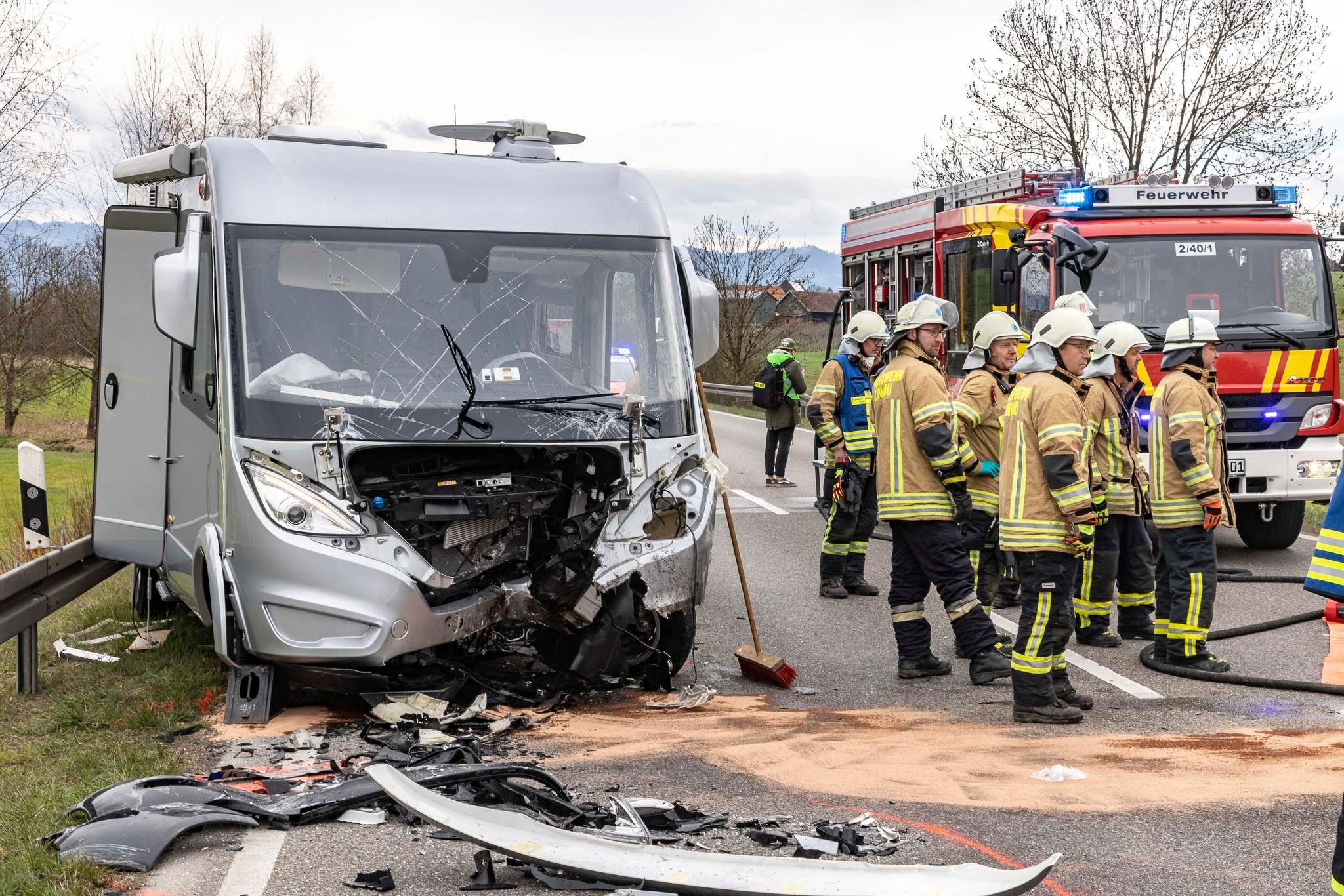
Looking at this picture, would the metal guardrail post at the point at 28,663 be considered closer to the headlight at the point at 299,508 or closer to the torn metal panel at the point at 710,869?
the headlight at the point at 299,508

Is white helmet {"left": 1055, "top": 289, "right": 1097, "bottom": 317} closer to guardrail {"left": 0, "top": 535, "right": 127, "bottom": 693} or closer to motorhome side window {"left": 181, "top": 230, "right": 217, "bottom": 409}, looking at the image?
motorhome side window {"left": 181, "top": 230, "right": 217, "bottom": 409}

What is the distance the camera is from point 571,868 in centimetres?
459

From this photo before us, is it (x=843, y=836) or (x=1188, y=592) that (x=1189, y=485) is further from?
(x=843, y=836)

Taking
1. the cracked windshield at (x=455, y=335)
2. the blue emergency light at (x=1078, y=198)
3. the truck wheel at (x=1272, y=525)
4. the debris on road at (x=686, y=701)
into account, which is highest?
Answer: the blue emergency light at (x=1078, y=198)

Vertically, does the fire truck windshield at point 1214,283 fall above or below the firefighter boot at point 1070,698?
above

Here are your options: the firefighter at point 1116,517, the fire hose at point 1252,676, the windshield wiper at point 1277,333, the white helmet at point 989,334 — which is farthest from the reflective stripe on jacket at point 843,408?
the windshield wiper at point 1277,333

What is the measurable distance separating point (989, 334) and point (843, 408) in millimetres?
1843

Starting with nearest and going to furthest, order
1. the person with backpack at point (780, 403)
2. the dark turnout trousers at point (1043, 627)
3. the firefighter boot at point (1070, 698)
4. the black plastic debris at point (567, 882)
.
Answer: the black plastic debris at point (567, 882), the dark turnout trousers at point (1043, 627), the firefighter boot at point (1070, 698), the person with backpack at point (780, 403)

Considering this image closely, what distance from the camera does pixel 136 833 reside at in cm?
488

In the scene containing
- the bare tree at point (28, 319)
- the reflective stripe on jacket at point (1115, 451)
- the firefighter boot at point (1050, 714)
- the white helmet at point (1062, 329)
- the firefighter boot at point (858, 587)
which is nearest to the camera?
the firefighter boot at point (1050, 714)

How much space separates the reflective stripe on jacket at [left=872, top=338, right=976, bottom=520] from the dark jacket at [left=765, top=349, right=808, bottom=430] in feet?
29.5

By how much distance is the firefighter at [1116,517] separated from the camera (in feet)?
27.8

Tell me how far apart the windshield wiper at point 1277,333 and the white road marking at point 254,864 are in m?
8.59

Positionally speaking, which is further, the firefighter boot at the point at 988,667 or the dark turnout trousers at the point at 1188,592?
the dark turnout trousers at the point at 1188,592
